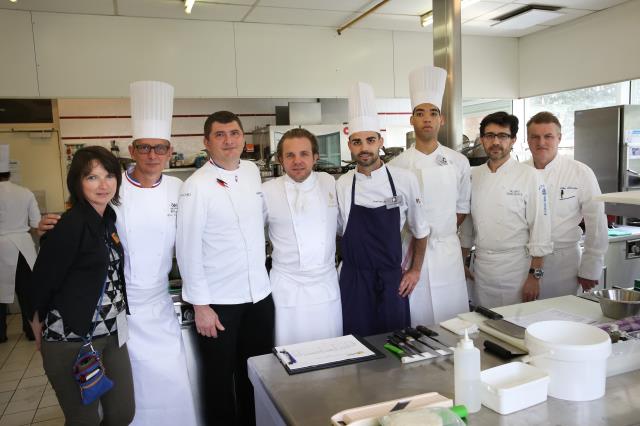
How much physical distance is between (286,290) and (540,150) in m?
1.76

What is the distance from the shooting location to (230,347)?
Result: 7.01 feet

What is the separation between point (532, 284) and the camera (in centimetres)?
250

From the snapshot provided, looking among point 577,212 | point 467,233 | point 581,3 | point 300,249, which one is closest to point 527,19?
point 581,3

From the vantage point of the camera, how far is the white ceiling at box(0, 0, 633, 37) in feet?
12.5

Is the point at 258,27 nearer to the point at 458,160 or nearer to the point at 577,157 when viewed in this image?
the point at 458,160

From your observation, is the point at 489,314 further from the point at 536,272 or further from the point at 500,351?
the point at 536,272

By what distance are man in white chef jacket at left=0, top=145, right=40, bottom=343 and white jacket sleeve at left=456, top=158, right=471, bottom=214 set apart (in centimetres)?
380

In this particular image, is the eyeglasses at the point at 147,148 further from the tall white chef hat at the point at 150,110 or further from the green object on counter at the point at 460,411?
the green object on counter at the point at 460,411

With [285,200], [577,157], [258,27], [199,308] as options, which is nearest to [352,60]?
[258,27]

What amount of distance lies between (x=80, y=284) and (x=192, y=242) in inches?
17.9

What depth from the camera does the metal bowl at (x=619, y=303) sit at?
168cm

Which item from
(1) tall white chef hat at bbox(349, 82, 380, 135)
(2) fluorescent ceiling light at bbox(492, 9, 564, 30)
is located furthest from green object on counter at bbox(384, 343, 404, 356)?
(2) fluorescent ceiling light at bbox(492, 9, 564, 30)

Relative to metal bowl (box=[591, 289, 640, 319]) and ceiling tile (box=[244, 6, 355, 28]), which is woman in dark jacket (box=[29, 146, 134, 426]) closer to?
metal bowl (box=[591, 289, 640, 319])

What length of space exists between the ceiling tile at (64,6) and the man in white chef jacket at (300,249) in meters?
2.48
